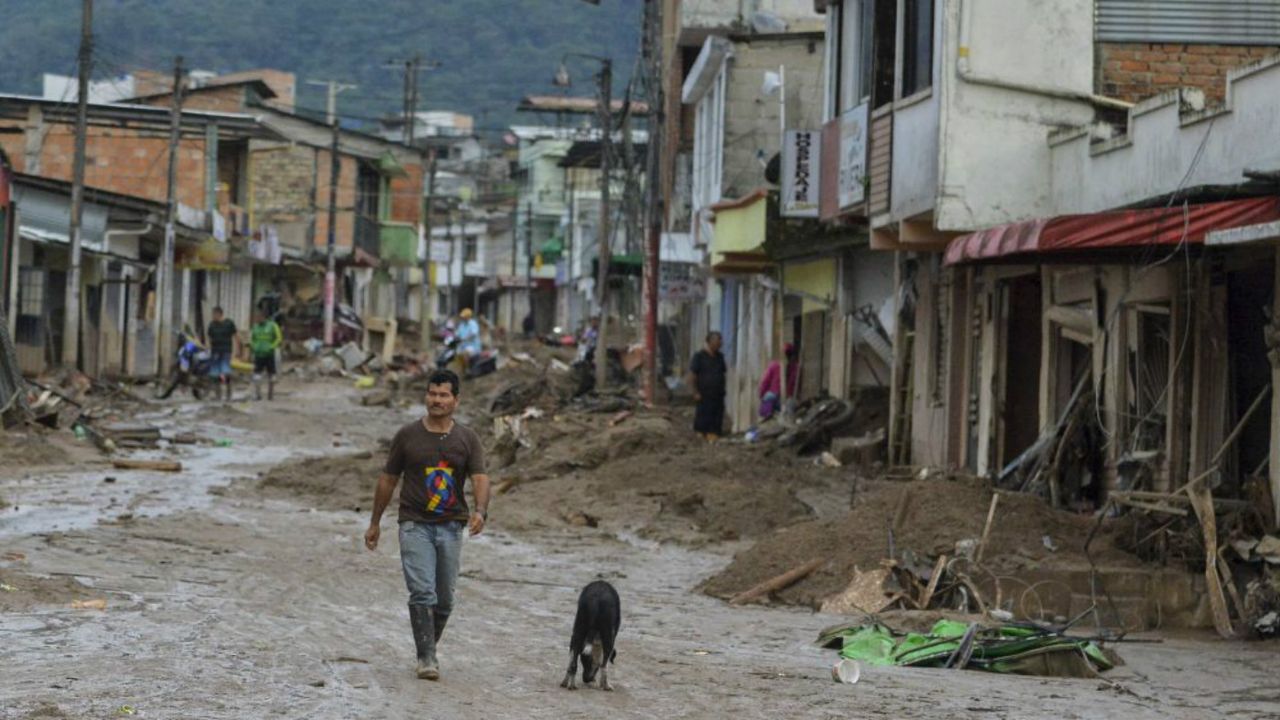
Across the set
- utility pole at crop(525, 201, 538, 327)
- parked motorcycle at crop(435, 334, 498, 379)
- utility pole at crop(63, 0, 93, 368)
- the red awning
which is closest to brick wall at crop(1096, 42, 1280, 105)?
the red awning

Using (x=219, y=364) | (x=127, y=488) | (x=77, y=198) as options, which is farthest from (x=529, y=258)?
(x=127, y=488)

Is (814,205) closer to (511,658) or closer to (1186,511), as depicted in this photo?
(1186,511)

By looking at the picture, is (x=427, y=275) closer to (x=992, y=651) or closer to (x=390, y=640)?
(x=390, y=640)

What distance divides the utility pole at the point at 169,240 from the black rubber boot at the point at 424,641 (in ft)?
108

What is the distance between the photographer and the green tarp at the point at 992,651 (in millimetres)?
11586

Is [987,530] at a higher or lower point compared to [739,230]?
lower

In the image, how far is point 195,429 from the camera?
101 ft

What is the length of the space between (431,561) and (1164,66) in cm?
1070

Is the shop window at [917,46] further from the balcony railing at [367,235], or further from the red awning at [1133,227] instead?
the balcony railing at [367,235]

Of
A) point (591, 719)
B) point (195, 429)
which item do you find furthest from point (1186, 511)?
point (195, 429)

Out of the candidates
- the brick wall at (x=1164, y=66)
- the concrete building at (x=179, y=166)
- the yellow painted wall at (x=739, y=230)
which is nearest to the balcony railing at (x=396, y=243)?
the concrete building at (x=179, y=166)

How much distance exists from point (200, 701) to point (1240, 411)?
8965 mm

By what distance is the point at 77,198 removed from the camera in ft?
117

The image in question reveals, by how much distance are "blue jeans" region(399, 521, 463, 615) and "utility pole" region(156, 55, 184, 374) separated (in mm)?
32610
